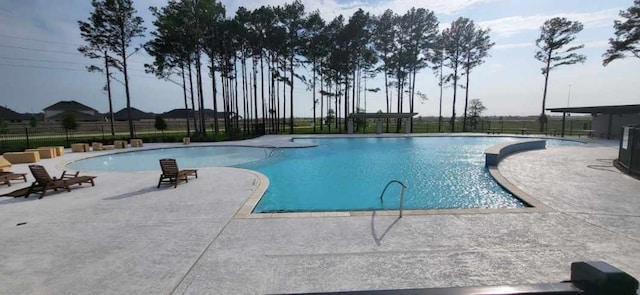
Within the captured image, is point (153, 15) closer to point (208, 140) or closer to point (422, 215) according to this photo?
point (208, 140)

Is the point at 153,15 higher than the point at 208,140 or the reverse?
higher

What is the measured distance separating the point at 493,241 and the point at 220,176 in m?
7.79

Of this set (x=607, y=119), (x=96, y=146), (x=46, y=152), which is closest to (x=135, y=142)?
(x=96, y=146)

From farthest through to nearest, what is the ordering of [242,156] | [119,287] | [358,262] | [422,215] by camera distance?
1. [242,156]
2. [422,215]
3. [358,262]
4. [119,287]

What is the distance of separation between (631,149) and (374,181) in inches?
328

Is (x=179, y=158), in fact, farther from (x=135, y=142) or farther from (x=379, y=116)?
(x=379, y=116)

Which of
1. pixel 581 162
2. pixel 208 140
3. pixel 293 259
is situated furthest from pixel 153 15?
pixel 581 162

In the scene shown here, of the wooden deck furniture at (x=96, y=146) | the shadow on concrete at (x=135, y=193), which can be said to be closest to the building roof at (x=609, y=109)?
the shadow on concrete at (x=135, y=193)

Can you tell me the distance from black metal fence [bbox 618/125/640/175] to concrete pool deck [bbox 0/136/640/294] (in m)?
3.08

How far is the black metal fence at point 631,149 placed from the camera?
8.84m

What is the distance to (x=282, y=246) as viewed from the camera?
14.0 feet

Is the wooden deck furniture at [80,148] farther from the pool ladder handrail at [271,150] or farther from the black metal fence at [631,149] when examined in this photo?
the black metal fence at [631,149]

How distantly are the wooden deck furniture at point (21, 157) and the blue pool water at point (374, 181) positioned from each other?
34.6ft

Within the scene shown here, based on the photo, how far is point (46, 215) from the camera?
583 cm
